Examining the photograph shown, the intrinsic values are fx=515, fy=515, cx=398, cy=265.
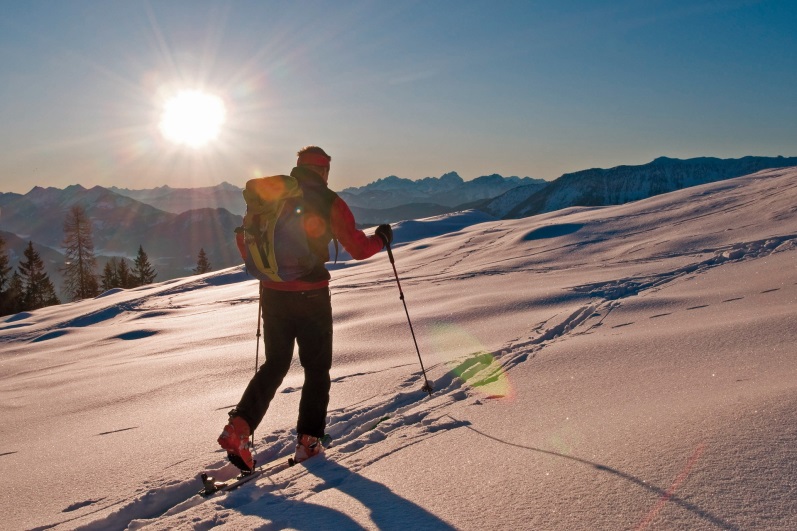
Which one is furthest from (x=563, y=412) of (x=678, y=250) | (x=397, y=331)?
(x=678, y=250)

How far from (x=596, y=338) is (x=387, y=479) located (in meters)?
3.21

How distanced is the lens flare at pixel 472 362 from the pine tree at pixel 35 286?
136ft

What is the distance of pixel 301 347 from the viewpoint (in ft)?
10.9

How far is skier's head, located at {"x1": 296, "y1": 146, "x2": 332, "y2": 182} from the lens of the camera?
11.1 feet

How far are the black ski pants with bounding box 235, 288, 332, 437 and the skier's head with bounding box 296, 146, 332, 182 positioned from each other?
80 cm

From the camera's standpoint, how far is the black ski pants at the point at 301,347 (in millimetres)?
3236

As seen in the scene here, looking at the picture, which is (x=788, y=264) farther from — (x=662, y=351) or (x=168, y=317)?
(x=168, y=317)

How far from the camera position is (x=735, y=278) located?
22.8 feet

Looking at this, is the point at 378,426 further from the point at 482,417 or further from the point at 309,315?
the point at 309,315

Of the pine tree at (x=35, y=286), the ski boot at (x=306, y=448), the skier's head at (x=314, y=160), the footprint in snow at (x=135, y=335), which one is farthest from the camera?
the pine tree at (x=35, y=286)

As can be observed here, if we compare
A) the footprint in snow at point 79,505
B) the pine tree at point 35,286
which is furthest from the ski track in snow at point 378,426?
the pine tree at point 35,286

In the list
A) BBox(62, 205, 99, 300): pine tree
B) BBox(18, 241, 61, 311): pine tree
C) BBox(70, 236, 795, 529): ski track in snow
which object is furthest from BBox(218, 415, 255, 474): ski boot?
BBox(62, 205, 99, 300): pine tree

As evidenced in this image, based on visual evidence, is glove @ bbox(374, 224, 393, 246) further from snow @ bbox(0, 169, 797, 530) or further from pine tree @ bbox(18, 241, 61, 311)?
pine tree @ bbox(18, 241, 61, 311)

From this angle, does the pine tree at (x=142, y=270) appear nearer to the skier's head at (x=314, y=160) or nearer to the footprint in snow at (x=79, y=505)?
the skier's head at (x=314, y=160)
